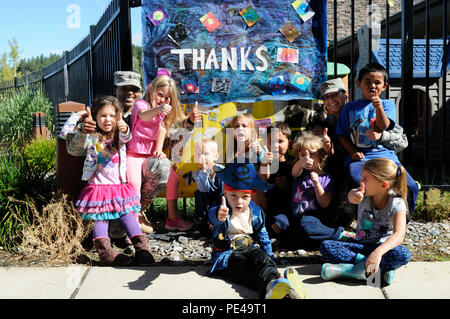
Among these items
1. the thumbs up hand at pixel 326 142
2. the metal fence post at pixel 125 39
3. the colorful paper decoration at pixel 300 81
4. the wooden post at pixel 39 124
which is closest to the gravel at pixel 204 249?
the thumbs up hand at pixel 326 142

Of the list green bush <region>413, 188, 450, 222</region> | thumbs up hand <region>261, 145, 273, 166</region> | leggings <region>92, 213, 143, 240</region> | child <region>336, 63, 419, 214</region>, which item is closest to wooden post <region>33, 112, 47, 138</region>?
leggings <region>92, 213, 143, 240</region>

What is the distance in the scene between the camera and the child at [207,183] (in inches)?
157

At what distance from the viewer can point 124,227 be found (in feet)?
11.9

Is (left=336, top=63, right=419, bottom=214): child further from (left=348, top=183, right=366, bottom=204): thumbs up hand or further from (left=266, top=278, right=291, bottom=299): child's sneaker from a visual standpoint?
(left=266, top=278, right=291, bottom=299): child's sneaker

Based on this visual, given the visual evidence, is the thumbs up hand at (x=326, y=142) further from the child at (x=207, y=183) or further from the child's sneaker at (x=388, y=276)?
the child's sneaker at (x=388, y=276)

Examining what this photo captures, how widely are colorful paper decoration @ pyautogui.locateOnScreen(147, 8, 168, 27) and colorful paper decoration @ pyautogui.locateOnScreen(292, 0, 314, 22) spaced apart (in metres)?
1.34

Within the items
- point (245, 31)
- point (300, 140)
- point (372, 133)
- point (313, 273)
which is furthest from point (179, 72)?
point (313, 273)

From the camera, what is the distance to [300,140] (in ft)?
13.0

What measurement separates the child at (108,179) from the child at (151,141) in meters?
0.19

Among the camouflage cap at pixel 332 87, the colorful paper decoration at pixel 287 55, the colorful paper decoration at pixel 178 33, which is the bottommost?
the camouflage cap at pixel 332 87

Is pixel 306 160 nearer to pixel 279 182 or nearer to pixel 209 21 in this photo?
pixel 279 182

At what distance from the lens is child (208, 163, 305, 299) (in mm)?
3008

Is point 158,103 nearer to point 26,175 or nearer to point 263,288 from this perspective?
point 26,175

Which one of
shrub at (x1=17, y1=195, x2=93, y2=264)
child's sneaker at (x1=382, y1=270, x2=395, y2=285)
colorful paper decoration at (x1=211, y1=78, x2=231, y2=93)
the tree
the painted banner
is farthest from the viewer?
the tree
